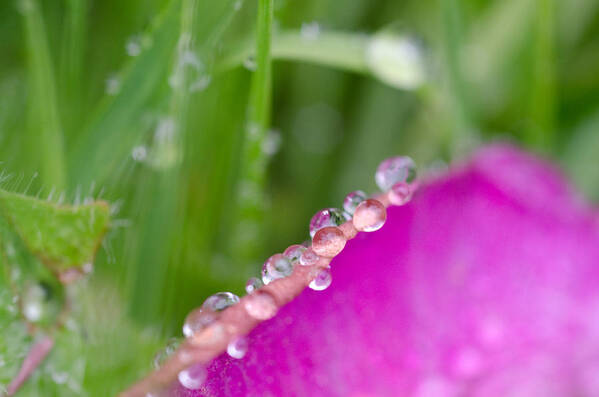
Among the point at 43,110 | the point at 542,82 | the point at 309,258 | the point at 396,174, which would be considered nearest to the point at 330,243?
the point at 309,258

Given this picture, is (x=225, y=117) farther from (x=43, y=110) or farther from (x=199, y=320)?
(x=199, y=320)

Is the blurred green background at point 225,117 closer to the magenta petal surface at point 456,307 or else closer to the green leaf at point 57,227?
the green leaf at point 57,227

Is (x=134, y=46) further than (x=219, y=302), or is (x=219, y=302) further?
(x=134, y=46)

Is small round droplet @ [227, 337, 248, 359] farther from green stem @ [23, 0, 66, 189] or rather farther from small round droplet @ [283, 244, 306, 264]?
green stem @ [23, 0, 66, 189]

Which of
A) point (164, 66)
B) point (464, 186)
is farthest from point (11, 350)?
point (464, 186)

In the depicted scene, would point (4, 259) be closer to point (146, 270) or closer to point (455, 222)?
point (146, 270)

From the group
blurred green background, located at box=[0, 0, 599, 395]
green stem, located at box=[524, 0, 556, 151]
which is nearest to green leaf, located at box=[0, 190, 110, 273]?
blurred green background, located at box=[0, 0, 599, 395]
